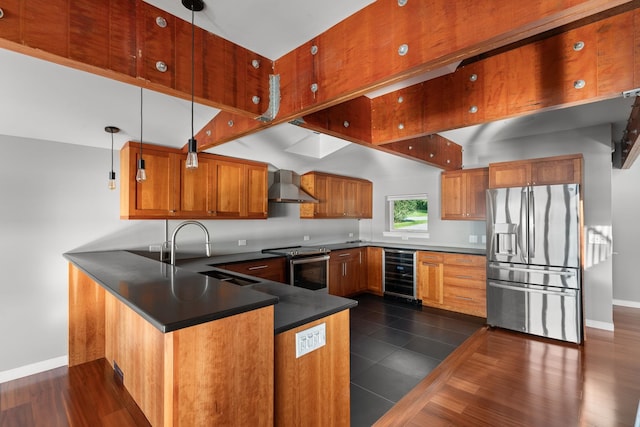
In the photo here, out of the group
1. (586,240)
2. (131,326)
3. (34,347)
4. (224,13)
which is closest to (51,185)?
(34,347)

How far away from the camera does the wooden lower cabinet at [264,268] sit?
3.56 m

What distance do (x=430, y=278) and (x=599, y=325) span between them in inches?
79.9

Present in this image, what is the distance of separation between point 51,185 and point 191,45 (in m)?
2.45

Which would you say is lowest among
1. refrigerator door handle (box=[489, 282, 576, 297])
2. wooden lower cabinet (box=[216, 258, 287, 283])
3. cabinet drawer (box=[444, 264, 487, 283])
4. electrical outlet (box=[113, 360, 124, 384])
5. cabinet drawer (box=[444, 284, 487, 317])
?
cabinet drawer (box=[444, 284, 487, 317])

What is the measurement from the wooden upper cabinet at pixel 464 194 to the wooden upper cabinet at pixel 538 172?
21.4 inches

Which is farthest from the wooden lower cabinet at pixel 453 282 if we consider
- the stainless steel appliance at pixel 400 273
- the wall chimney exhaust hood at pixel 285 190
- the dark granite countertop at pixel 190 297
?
the dark granite countertop at pixel 190 297

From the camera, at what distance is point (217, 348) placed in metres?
1.09

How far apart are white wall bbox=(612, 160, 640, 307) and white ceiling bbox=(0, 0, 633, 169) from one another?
4.24 feet

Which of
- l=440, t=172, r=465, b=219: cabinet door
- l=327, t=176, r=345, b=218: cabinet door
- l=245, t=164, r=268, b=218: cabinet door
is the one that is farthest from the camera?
l=327, t=176, r=345, b=218: cabinet door

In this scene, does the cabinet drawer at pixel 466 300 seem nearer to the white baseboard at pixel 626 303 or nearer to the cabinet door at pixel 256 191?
the white baseboard at pixel 626 303

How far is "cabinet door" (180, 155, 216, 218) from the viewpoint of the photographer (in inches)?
134

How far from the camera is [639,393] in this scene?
233cm

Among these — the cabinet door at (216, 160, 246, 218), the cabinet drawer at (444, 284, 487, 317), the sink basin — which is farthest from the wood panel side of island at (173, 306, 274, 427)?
the cabinet drawer at (444, 284, 487, 317)

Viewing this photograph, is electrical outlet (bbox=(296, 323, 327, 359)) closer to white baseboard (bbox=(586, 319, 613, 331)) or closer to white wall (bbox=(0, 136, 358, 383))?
white wall (bbox=(0, 136, 358, 383))
